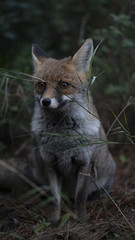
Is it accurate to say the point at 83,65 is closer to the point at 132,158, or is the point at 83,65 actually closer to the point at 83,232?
the point at 83,232

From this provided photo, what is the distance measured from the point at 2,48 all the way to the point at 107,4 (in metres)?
3.10

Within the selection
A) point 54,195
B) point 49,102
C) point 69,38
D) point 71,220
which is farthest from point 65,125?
point 69,38

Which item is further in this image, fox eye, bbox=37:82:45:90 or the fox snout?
fox eye, bbox=37:82:45:90

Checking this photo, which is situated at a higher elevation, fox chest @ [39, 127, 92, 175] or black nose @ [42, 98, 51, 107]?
black nose @ [42, 98, 51, 107]

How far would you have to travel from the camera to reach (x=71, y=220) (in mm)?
4199

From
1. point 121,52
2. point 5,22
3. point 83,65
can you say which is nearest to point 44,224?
point 83,65

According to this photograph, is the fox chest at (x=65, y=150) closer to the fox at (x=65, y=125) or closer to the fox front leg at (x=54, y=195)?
the fox at (x=65, y=125)

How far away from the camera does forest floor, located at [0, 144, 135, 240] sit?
3382 mm

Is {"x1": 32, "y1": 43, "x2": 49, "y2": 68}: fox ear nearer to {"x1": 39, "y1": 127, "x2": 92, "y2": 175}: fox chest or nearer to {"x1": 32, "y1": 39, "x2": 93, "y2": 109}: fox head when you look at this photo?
{"x1": 32, "y1": 39, "x2": 93, "y2": 109}: fox head

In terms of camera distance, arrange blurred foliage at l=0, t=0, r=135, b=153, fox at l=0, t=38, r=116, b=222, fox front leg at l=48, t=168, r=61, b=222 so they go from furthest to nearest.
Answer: blurred foliage at l=0, t=0, r=135, b=153 → fox front leg at l=48, t=168, r=61, b=222 → fox at l=0, t=38, r=116, b=222

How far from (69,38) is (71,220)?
6.26 m

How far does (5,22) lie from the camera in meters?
7.36

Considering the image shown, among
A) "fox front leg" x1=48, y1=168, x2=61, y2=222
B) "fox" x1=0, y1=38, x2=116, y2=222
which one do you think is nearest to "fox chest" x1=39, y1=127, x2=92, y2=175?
"fox" x1=0, y1=38, x2=116, y2=222

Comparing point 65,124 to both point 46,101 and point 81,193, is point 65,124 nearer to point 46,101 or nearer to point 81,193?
point 46,101
